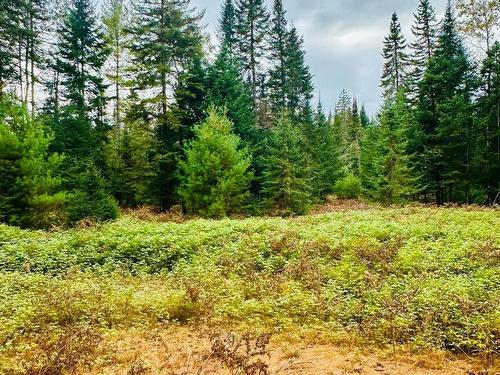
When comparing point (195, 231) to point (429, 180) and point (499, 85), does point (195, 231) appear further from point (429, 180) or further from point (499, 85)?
point (499, 85)

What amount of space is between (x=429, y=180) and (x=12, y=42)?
1278 inches

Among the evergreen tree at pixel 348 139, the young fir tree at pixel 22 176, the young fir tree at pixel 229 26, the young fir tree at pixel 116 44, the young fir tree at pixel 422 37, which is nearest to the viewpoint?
the young fir tree at pixel 22 176

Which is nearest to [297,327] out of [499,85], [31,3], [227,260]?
[227,260]

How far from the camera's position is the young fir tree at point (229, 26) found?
38562mm

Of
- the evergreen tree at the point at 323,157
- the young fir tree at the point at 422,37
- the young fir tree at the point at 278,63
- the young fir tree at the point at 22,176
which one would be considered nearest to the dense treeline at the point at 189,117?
the young fir tree at the point at 22,176

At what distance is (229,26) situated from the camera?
132 ft

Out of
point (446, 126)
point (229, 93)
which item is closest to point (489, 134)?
point (446, 126)

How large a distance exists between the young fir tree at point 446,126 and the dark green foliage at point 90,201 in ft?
73.6

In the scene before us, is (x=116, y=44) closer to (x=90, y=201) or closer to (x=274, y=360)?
(x=90, y=201)

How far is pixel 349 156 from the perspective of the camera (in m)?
50.3

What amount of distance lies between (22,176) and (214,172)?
9511 millimetres

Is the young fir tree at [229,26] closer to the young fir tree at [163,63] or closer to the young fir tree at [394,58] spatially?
the young fir tree at [163,63]

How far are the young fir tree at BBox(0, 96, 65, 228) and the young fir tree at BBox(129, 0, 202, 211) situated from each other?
8.47 meters

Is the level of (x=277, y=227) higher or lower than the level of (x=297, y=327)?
higher
